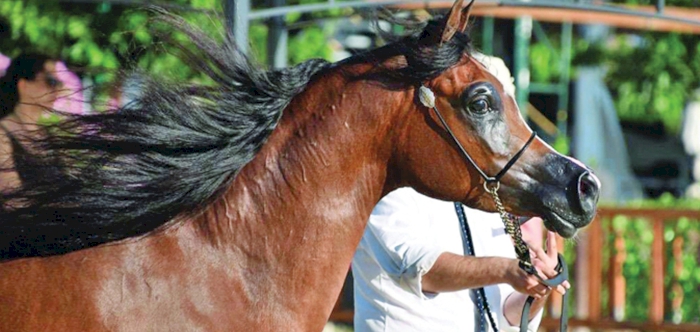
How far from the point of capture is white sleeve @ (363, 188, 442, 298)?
402 centimetres

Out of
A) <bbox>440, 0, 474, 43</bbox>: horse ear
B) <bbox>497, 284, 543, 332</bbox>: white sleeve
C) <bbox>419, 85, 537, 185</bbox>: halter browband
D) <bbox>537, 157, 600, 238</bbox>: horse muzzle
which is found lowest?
<bbox>497, 284, 543, 332</bbox>: white sleeve

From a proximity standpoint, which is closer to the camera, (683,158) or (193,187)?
(193,187)

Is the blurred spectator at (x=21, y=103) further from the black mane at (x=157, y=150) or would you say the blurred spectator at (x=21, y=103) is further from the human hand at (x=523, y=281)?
the human hand at (x=523, y=281)

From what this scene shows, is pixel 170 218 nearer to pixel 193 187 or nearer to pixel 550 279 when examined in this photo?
pixel 193 187

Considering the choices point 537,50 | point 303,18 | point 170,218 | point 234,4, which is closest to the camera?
point 170,218

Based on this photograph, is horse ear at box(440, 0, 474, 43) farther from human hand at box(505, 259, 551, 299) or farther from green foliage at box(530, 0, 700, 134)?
green foliage at box(530, 0, 700, 134)

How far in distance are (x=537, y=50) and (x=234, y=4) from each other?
9374 mm

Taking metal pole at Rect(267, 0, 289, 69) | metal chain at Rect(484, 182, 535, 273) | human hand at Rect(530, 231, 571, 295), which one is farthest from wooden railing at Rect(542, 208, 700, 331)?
metal chain at Rect(484, 182, 535, 273)

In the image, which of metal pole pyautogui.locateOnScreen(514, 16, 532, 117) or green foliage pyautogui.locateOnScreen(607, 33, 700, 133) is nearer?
metal pole pyautogui.locateOnScreen(514, 16, 532, 117)

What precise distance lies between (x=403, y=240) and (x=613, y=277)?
559cm

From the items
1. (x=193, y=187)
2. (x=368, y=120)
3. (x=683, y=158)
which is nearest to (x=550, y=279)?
(x=368, y=120)

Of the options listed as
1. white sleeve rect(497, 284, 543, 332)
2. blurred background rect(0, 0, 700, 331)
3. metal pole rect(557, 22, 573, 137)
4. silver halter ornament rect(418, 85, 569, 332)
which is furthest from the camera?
metal pole rect(557, 22, 573, 137)

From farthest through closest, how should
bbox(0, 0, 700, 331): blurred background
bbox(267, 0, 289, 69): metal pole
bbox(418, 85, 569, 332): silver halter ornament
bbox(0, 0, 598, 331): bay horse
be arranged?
bbox(267, 0, 289, 69): metal pole
bbox(0, 0, 700, 331): blurred background
bbox(418, 85, 569, 332): silver halter ornament
bbox(0, 0, 598, 331): bay horse

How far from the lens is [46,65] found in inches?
202
